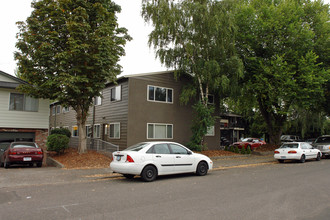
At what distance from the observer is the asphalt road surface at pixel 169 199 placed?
18.3ft

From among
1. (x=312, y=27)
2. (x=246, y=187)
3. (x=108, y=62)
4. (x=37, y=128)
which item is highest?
(x=312, y=27)

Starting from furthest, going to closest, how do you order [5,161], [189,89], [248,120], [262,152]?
[248,120] < [262,152] < [189,89] < [5,161]

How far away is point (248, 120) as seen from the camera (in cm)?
4312

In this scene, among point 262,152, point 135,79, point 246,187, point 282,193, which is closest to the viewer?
point 282,193

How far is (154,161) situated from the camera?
983 cm

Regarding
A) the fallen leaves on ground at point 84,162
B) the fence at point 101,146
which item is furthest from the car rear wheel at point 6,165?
the fence at point 101,146

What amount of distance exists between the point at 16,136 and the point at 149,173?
12.9m

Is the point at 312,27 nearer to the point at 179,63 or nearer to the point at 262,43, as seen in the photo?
the point at 262,43

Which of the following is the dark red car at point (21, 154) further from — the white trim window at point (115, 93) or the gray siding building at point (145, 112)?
the white trim window at point (115, 93)

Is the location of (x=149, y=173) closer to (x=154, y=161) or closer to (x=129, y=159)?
(x=154, y=161)

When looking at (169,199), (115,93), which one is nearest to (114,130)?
(115,93)

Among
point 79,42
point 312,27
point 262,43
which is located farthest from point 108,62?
point 312,27

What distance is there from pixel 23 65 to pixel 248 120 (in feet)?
117

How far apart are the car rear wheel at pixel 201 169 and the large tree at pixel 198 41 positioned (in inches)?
312
